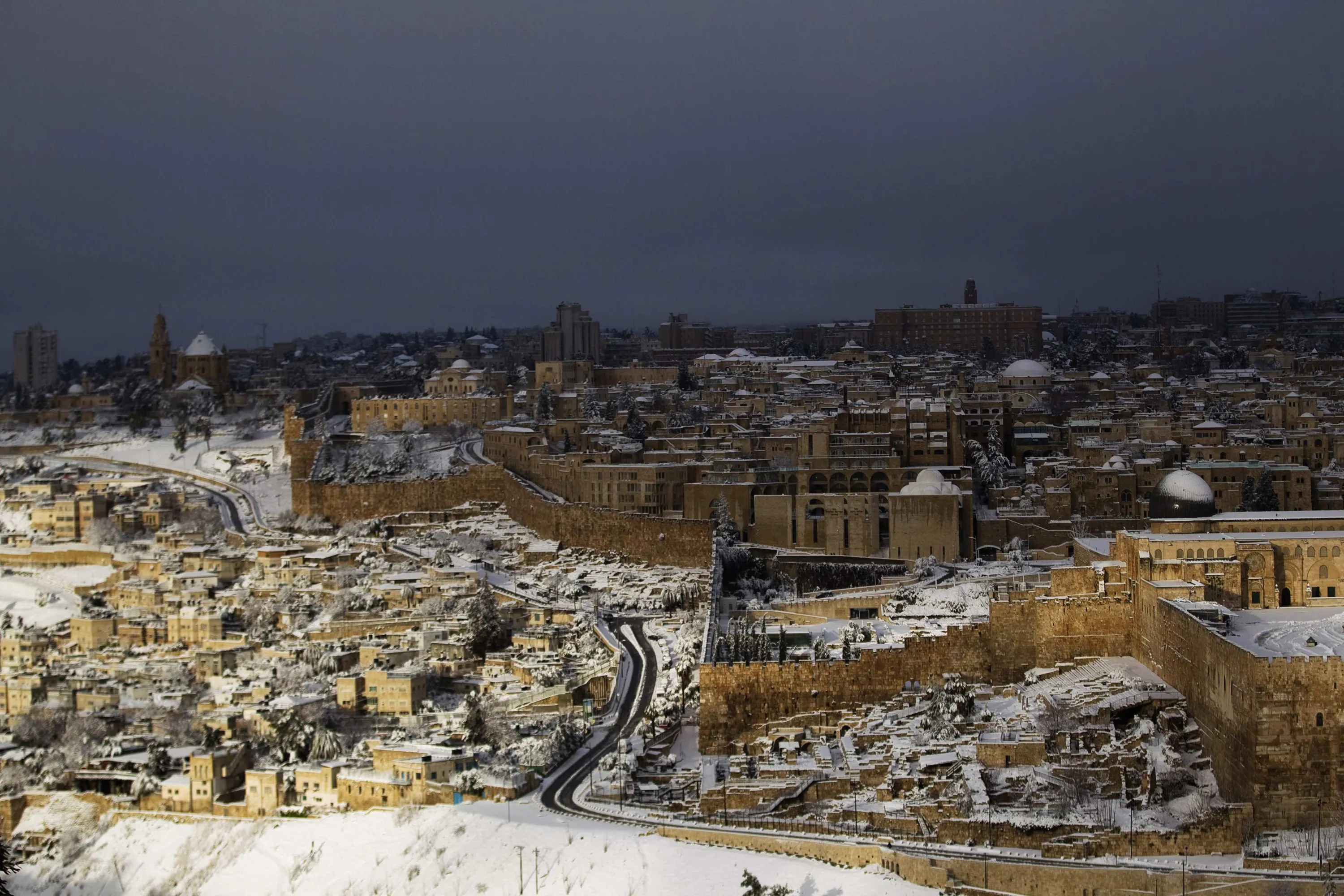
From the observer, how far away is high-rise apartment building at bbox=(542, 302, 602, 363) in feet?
261

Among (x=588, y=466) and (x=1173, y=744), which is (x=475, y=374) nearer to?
(x=588, y=466)

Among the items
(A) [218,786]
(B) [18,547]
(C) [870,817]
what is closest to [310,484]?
(B) [18,547]

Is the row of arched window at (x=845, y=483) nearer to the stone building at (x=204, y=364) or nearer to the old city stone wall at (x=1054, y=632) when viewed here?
the old city stone wall at (x=1054, y=632)

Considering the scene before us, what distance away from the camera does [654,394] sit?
193 ft

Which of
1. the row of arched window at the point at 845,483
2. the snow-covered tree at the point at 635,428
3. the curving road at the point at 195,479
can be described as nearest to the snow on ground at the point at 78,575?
the curving road at the point at 195,479

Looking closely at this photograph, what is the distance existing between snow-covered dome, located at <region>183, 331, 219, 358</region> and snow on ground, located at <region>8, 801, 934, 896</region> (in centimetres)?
4613

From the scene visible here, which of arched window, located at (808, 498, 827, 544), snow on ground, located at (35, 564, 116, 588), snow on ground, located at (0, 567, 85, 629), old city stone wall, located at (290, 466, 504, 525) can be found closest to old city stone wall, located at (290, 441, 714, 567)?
old city stone wall, located at (290, 466, 504, 525)

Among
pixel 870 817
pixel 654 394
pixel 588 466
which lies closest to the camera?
pixel 870 817

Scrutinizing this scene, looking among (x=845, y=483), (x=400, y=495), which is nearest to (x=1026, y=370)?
(x=845, y=483)

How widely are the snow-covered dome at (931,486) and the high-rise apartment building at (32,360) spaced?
64.2m

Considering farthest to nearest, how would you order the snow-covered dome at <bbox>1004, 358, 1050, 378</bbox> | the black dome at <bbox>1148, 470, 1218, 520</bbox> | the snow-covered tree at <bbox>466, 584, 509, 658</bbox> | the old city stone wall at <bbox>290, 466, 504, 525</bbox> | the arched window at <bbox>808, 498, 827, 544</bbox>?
the snow-covered dome at <bbox>1004, 358, 1050, 378</bbox> → the old city stone wall at <bbox>290, 466, 504, 525</bbox> → the arched window at <bbox>808, 498, 827, 544</bbox> → the snow-covered tree at <bbox>466, 584, 509, 658</bbox> → the black dome at <bbox>1148, 470, 1218, 520</bbox>

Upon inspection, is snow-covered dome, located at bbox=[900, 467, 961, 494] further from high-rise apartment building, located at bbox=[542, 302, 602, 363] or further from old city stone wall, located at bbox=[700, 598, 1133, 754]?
high-rise apartment building, located at bbox=[542, 302, 602, 363]

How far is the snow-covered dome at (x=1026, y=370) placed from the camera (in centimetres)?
5466

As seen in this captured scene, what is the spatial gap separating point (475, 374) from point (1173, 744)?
4025cm
